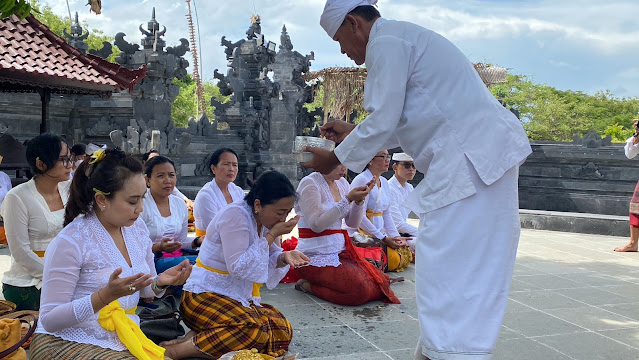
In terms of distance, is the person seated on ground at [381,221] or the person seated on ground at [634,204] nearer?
the person seated on ground at [381,221]

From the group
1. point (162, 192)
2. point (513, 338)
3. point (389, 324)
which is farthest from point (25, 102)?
point (513, 338)

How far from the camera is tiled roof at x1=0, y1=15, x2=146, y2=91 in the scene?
6.48 m

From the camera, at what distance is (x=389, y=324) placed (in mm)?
4484

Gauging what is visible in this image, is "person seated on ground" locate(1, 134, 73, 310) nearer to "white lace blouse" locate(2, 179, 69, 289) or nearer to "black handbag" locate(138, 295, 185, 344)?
"white lace blouse" locate(2, 179, 69, 289)

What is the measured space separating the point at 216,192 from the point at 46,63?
10.0 ft

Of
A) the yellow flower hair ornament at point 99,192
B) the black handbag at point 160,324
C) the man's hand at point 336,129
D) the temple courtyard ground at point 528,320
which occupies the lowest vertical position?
the temple courtyard ground at point 528,320

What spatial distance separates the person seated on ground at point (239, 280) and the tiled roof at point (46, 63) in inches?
163

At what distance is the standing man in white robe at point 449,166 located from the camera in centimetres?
223

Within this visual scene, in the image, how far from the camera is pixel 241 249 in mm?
3512

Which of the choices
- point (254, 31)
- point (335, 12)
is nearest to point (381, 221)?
point (335, 12)

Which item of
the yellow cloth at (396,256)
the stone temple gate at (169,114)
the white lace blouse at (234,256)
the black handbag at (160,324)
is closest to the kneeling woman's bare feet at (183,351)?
the black handbag at (160,324)

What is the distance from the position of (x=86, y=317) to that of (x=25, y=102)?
12343mm

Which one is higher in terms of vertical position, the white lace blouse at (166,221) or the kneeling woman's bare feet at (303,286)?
the white lace blouse at (166,221)

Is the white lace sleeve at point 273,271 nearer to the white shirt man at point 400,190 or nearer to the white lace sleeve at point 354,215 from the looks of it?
the white lace sleeve at point 354,215
